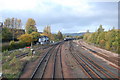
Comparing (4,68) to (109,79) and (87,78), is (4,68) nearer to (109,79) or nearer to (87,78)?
(87,78)

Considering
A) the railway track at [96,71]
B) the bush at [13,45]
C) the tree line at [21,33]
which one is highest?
the tree line at [21,33]

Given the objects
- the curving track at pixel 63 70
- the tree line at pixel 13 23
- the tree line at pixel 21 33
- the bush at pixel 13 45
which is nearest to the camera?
the curving track at pixel 63 70

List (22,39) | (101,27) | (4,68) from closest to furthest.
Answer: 1. (4,68)
2. (22,39)
3. (101,27)

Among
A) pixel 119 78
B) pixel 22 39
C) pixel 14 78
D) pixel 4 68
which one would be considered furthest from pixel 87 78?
pixel 22 39

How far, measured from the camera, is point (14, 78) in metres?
9.86

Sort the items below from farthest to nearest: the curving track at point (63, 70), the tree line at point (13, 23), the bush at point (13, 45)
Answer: the tree line at point (13, 23)
the bush at point (13, 45)
the curving track at point (63, 70)

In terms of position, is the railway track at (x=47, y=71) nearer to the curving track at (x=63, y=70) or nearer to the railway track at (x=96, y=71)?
the curving track at (x=63, y=70)

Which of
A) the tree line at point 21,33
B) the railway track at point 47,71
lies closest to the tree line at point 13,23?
the tree line at point 21,33

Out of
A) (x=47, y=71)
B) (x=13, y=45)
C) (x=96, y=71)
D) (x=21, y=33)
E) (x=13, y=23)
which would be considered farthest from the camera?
(x=13, y=23)

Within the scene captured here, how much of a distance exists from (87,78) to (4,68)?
351 inches

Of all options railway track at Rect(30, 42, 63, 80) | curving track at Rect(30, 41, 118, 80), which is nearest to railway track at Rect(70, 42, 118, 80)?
curving track at Rect(30, 41, 118, 80)

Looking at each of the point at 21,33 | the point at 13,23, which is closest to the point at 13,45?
the point at 21,33

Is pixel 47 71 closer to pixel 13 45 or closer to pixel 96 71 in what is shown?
pixel 96 71

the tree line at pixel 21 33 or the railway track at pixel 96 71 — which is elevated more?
the tree line at pixel 21 33
